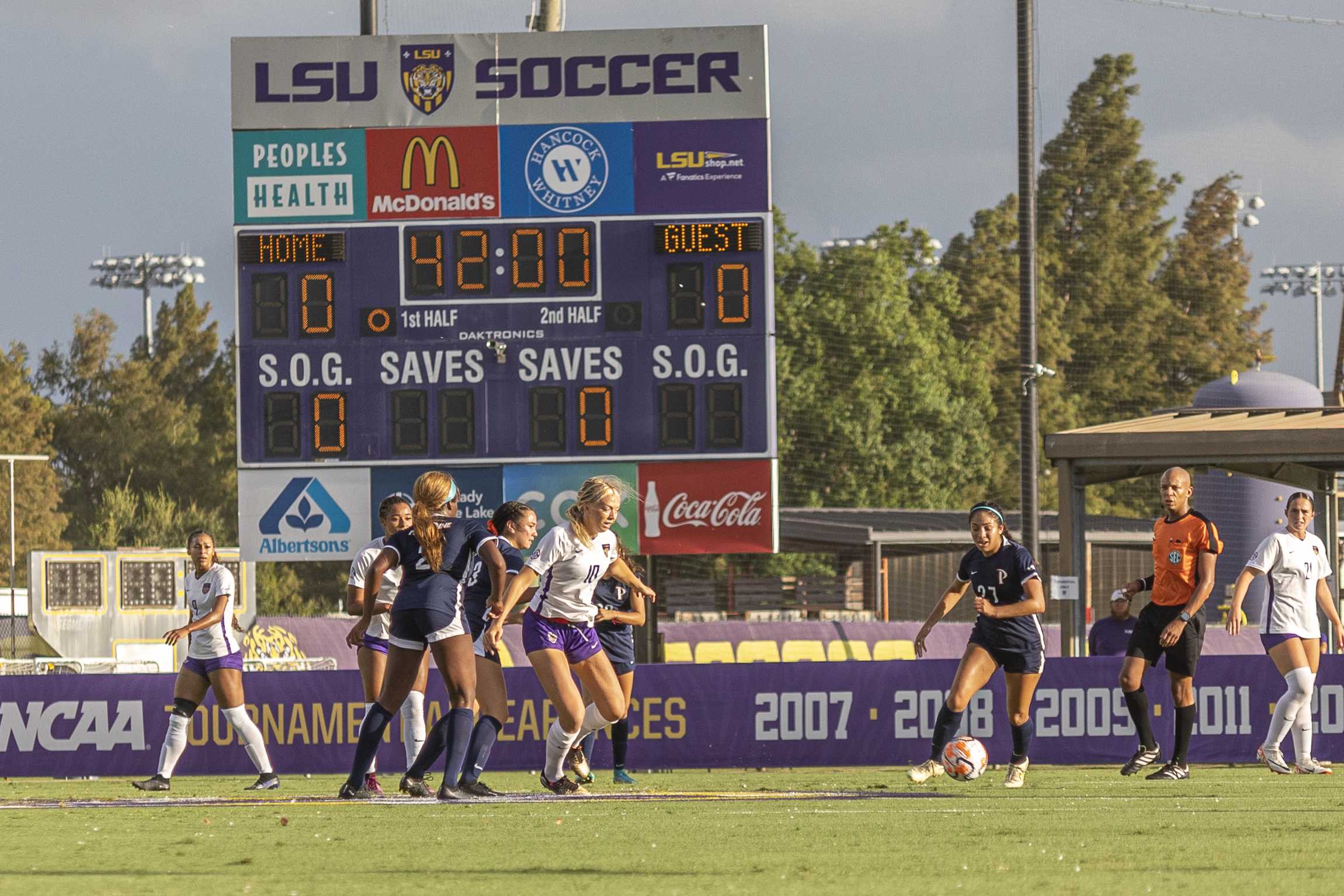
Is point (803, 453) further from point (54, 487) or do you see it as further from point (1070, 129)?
point (54, 487)

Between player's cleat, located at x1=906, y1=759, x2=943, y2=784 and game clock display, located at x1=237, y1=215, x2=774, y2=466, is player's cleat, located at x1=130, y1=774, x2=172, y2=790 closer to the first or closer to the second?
player's cleat, located at x1=906, y1=759, x2=943, y2=784

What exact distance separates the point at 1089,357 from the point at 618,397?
4683cm

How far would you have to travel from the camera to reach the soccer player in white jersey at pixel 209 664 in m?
13.2

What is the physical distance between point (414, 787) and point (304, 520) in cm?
894

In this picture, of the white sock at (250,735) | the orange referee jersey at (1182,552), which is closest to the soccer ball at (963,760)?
the orange referee jersey at (1182,552)

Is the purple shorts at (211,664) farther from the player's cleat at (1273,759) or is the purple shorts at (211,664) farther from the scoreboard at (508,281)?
the player's cleat at (1273,759)

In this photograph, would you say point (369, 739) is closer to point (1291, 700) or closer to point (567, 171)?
point (1291, 700)

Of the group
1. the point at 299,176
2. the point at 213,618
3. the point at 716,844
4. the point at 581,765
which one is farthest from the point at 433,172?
the point at 716,844

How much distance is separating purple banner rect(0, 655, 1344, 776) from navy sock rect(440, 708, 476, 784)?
554cm

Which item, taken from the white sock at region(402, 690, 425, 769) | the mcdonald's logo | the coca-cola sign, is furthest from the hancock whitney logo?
the white sock at region(402, 690, 425, 769)

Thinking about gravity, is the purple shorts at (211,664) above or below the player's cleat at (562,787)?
above

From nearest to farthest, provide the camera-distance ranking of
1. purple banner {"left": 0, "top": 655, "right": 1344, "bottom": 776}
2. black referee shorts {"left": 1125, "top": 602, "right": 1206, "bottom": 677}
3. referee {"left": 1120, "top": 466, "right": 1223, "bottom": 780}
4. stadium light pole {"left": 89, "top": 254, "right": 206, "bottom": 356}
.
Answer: referee {"left": 1120, "top": 466, "right": 1223, "bottom": 780}, black referee shorts {"left": 1125, "top": 602, "right": 1206, "bottom": 677}, purple banner {"left": 0, "top": 655, "right": 1344, "bottom": 776}, stadium light pole {"left": 89, "top": 254, "right": 206, "bottom": 356}

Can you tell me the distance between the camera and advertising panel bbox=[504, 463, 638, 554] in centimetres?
1988

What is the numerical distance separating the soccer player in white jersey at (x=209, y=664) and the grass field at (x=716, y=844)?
2.30 ft
